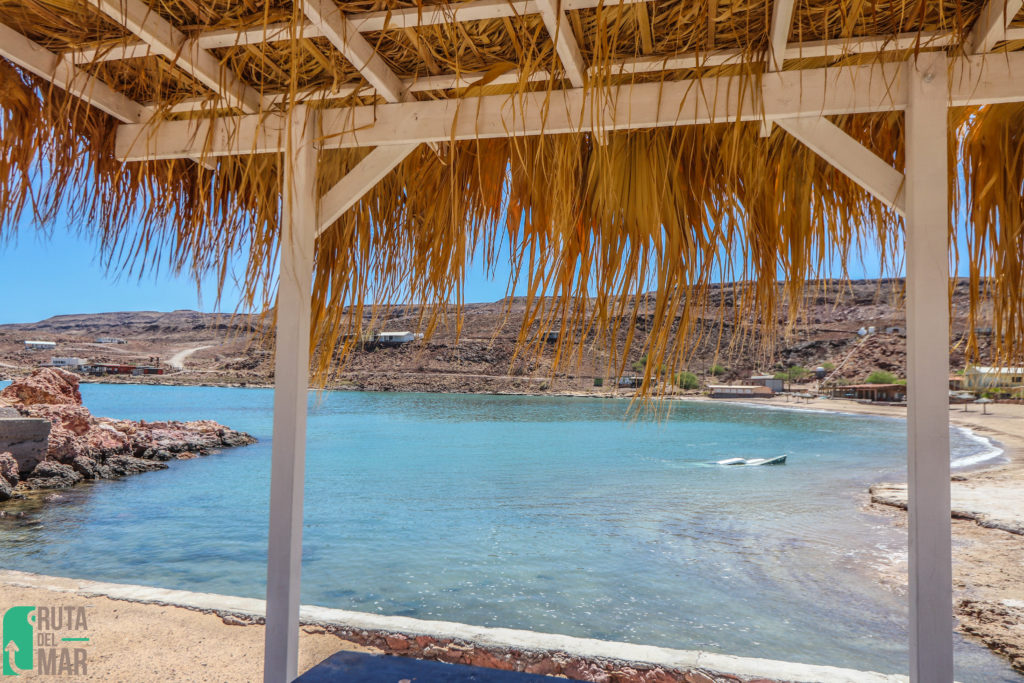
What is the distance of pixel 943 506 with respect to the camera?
41.5 inches

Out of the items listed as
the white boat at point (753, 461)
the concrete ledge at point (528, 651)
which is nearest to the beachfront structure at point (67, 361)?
the white boat at point (753, 461)

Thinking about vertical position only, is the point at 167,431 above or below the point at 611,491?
→ above

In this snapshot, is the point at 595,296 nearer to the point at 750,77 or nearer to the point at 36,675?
the point at 750,77

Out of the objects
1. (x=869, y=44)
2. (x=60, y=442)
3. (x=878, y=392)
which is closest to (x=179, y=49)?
(x=869, y=44)

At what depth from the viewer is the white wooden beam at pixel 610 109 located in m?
1.11

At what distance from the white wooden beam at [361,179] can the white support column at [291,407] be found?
0.10 feet

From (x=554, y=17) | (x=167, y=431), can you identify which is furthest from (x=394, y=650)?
(x=167, y=431)

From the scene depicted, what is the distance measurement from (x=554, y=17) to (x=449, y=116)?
1.15 ft

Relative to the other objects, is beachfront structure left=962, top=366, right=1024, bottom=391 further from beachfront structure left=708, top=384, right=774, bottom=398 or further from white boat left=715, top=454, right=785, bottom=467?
beachfront structure left=708, top=384, right=774, bottom=398

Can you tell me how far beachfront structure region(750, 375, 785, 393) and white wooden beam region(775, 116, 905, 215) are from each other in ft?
117

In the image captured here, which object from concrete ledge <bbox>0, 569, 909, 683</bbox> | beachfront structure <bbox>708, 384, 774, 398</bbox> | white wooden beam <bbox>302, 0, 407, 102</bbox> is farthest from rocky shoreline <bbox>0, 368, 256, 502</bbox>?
beachfront structure <bbox>708, 384, 774, 398</bbox>

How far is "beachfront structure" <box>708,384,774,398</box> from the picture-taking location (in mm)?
33750

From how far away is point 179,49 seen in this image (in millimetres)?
1142

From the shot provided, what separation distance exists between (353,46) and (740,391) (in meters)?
35.9
